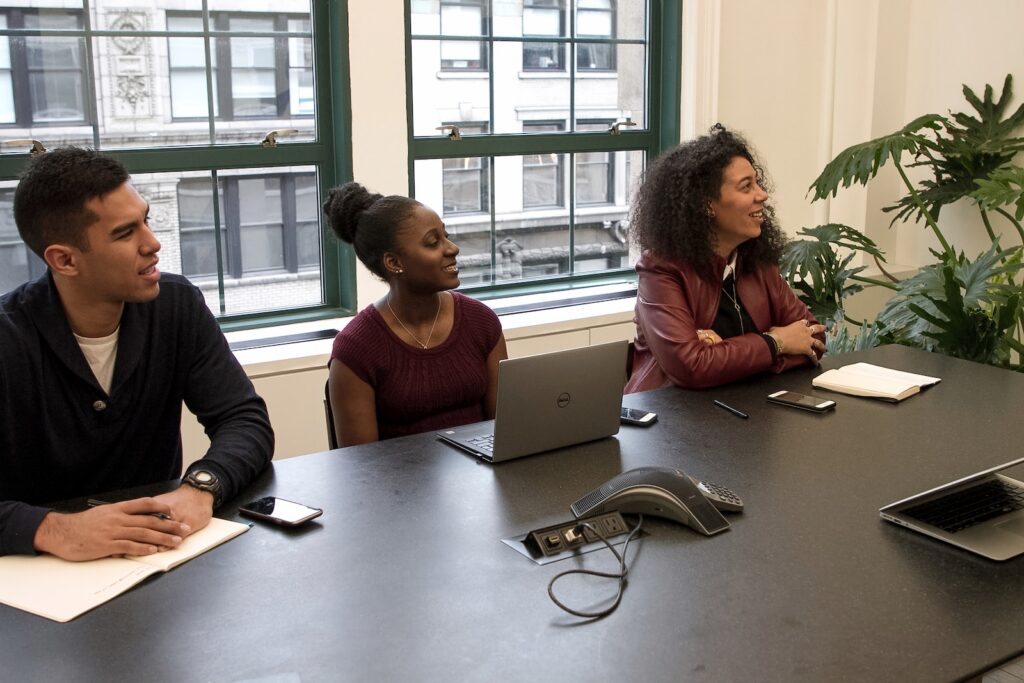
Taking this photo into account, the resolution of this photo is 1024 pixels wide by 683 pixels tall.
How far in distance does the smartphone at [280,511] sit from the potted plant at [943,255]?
81.1 inches

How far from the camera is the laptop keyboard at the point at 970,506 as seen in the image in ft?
5.71

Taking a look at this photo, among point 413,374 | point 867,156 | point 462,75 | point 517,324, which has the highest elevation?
point 462,75

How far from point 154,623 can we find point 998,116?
157 inches

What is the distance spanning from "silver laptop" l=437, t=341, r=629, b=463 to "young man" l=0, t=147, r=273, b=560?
1.55 feet

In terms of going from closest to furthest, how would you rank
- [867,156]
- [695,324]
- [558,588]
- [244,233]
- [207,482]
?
[558,588] → [207,482] → [695,324] → [244,233] → [867,156]

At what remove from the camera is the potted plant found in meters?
3.12

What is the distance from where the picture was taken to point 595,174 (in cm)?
438

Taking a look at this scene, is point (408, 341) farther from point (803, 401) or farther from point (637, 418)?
point (803, 401)

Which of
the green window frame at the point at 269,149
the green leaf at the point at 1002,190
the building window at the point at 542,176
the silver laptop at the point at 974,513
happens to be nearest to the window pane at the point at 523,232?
the building window at the point at 542,176

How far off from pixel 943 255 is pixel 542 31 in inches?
68.2

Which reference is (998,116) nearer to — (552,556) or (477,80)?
(477,80)

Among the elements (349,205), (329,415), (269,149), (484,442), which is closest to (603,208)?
(269,149)

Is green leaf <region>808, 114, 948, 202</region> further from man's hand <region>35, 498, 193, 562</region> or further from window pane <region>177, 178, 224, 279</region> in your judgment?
man's hand <region>35, 498, 193, 562</region>

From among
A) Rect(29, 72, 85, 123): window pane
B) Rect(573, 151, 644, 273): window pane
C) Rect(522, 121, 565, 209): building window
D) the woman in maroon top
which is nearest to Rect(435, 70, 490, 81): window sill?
Rect(522, 121, 565, 209): building window
